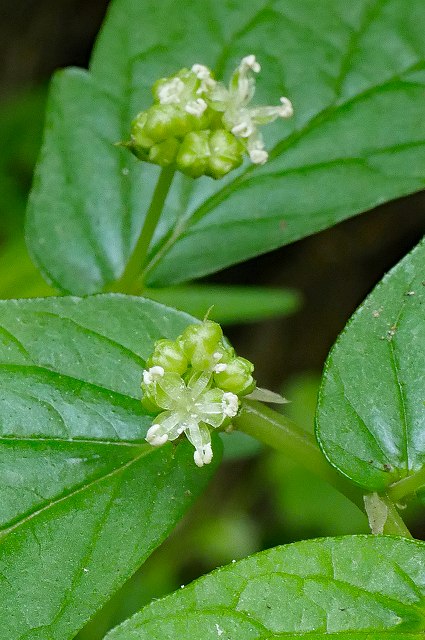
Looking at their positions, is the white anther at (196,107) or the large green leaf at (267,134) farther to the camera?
the large green leaf at (267,134)

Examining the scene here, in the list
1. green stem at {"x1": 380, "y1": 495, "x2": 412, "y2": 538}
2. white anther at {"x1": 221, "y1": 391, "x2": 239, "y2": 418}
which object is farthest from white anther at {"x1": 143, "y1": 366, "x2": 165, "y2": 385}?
green stem at {"x1": 380, "y1": 495, "x2": 412, "y2": 538}

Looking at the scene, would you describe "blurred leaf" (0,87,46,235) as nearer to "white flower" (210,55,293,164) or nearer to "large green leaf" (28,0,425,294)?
"large green leaf" (28,0,425,294)

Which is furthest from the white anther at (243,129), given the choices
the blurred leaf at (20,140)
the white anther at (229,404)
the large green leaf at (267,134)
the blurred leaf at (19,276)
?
the blurred leaf at (20,140)

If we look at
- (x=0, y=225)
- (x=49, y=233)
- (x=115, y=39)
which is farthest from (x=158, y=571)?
(x=115, y=39)

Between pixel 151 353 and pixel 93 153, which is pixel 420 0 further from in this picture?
pixel 151 353

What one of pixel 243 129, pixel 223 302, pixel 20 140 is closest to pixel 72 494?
pixel 243 129

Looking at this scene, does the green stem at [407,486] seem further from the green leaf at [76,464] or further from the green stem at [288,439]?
the green leaf at [76,464]
